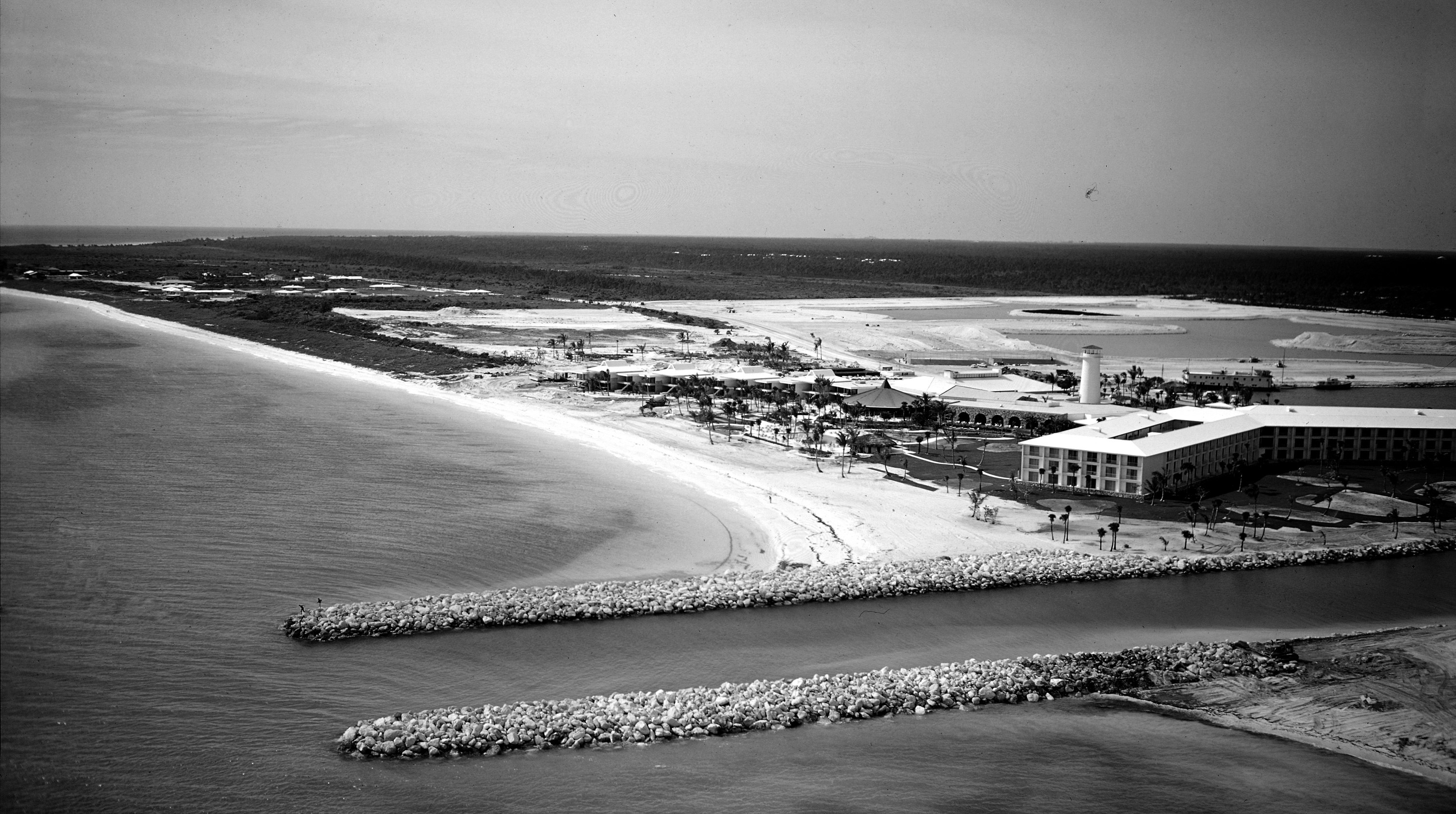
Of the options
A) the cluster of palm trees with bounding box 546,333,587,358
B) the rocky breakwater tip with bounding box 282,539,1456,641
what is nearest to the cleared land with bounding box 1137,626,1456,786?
the rocky breakwater tip with bounding box 282,539,1456,641

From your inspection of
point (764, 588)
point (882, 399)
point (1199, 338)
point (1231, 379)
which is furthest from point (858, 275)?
point (764, 588)

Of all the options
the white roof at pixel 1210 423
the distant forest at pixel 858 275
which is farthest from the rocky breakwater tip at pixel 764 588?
the distant forest at pixel 858 275

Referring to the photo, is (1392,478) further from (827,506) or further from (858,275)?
(858,275)

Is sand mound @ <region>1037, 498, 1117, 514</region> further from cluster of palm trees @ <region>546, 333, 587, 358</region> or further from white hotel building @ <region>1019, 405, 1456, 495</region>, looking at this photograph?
cluster of palm trees @ <region>546, 333, 587, 358</region>

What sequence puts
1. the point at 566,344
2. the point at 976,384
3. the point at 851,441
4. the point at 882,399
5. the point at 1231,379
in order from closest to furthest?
the point at 851,441 < the point at 882,399 < the point at 976,384 < the point at 1231,379 < the point at 566,344

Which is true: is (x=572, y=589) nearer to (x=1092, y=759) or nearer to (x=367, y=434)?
(x=1092, y=759)

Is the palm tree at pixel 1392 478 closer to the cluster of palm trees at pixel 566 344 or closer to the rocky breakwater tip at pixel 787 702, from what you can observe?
the rocky breakwater tip at pixel 787 702

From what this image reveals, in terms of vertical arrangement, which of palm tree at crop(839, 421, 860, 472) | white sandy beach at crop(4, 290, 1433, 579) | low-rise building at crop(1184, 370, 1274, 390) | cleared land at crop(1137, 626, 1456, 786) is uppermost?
low-rise building at crop(1184, 370, 1274, 390)
